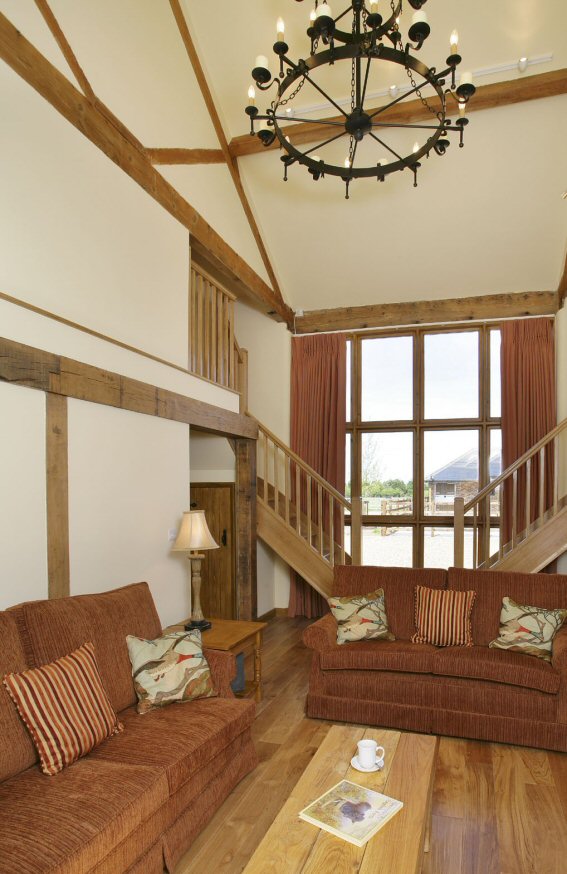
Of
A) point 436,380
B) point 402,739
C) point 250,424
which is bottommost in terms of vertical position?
point 402,739

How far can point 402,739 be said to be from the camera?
2621mm

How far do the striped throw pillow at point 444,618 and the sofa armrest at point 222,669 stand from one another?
4.69ft

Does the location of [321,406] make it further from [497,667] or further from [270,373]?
[497,667]

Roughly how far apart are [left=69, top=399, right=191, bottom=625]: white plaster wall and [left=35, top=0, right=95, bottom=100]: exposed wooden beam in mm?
1824

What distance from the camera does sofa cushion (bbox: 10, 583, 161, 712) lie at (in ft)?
8.00

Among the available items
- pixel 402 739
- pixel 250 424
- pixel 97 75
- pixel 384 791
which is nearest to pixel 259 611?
pixel 250 424

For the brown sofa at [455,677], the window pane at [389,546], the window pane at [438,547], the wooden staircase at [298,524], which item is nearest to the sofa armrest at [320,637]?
the brown sofa at [455,677]

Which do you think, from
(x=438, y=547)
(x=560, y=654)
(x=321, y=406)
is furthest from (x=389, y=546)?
(x=560, y=654)

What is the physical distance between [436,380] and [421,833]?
5.44 meters

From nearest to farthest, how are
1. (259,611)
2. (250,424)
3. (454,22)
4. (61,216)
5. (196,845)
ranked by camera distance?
(196,845)
(61,216)
(454,22)
(250,424)
(259,611)

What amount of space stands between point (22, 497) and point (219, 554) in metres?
3.44

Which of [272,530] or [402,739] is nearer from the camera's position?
[402,739]

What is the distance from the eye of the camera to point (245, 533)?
578 centimetres

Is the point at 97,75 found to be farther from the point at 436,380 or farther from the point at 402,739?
the point at 436,380
